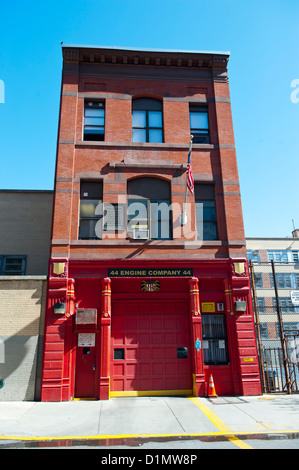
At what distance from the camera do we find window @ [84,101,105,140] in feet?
49.2

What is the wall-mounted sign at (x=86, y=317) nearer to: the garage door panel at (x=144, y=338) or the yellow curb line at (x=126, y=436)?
the garage door panel at (x=144, y=338)

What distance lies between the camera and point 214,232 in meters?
14.2

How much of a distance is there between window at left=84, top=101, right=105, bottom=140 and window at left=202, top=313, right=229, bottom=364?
880 centimetres

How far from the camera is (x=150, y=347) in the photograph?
12984 millimetres

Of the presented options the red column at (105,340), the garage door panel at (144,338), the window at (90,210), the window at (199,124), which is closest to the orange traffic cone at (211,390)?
the garage door panel at (144,338)

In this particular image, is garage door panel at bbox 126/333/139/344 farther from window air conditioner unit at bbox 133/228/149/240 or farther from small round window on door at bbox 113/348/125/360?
window air conditioner unit at bbox 133/228/149/240

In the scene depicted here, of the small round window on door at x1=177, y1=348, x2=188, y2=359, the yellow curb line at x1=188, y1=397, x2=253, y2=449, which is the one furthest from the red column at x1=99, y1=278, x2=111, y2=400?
the yellow curb line at x1=188, y1=397, x2=253, y2=449

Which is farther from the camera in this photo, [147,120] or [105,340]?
[147,120]

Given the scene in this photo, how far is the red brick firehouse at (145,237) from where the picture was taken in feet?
40.7

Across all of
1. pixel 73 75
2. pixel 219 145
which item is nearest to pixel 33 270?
pixel 73 75

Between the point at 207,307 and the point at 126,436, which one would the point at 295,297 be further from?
the point at 126,436

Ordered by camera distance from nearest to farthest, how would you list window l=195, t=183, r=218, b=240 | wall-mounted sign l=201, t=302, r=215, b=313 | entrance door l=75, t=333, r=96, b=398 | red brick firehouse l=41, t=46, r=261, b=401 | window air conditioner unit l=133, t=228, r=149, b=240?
entrance door l=75, t=333, r=96, b=398 → red brick firehouse l=41, t=46, r=261, b=401 → wall-mounted sign l=201, t=302, r=215, b=313 → window air conditioner unit l=133, t=228, r=149, b=240 → window l=195, t=183, r=218, b=240

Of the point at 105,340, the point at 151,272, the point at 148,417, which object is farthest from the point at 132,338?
the point at 148,417

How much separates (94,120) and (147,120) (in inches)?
92.4
